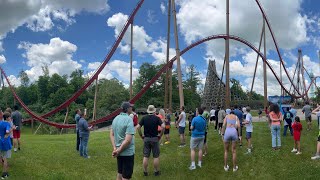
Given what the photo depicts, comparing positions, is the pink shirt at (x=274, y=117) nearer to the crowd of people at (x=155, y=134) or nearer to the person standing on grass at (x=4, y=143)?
the crowd of people at (x=155, y=134)

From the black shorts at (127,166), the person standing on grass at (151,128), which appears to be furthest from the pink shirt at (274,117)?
the black shorts at (127,166)

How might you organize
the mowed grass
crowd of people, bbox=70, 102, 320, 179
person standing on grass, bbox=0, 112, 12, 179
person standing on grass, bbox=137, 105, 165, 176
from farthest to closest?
the mowed grass < person standing on grass, bbox=137, 105, 165, 176 < person standing on grass, bbox=0, 112, 12, 179 < crowd of people, bbox=70, 102, 320, 179

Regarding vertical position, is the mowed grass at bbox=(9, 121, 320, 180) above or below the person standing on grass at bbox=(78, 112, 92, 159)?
below

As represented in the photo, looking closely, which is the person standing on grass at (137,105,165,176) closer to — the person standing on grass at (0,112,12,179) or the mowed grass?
the mowed grass

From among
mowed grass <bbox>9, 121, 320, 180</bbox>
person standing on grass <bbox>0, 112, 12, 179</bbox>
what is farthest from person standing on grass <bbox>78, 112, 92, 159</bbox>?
person standing on grass <bbox>0, 112, 12, 179</bbox>

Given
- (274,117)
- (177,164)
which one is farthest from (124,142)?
(274,117)

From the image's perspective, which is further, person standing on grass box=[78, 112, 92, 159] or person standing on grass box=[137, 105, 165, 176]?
person standing on grass box=[78, 112, 92, 159]

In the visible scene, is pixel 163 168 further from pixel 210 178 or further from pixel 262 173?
pixel 262 173

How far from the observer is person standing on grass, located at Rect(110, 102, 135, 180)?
7695 millimetres

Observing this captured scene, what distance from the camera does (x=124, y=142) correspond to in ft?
25.0

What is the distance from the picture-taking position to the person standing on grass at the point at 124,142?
7.70m

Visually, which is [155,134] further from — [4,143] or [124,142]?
[4,143]

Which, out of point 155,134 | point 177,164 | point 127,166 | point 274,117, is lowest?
point 177,164

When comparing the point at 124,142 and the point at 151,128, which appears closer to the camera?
the point at 124,142
